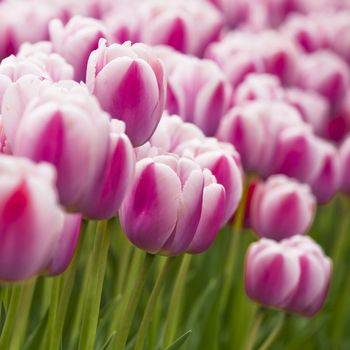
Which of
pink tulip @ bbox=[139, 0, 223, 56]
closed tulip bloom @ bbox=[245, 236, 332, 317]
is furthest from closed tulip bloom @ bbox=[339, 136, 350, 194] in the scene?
closed tulip bloom @ bbox=[245, 236, 332, 317]

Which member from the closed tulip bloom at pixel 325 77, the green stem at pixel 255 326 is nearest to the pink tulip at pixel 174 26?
the closed tulip bloom at pixel 325 77

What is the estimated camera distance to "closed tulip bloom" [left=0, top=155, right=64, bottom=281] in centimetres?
56

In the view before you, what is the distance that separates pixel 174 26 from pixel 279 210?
38 centimetres

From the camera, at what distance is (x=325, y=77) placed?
6.63 ft

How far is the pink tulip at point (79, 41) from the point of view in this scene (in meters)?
1.04

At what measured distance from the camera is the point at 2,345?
0.83 m

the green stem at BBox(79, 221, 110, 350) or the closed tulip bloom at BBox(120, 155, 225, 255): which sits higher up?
the closed tulip bloom at BBox(120, 155, 225, 255)

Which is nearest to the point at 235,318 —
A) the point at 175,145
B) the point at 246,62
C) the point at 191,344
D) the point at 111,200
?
the point at 191,344

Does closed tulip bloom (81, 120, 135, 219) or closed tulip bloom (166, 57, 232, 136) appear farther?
closed tulip bloom (166, 57, 232, 136)

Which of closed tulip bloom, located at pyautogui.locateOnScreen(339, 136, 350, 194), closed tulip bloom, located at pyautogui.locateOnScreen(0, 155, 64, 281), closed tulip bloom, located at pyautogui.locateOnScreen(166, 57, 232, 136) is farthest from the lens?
closed tulip bloom, located at pyautogui.locateOnScreen(339, 136, 350, 194)

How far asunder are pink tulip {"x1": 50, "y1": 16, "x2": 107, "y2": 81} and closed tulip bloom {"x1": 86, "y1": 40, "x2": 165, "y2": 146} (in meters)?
0.21

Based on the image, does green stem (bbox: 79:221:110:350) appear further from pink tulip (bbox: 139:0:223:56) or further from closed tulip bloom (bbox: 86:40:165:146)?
pink tulip (bbox: 139:0:223:56)

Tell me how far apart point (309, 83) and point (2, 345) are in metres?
1.34

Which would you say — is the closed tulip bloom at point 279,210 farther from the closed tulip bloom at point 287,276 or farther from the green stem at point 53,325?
the green stem at point 53,325
